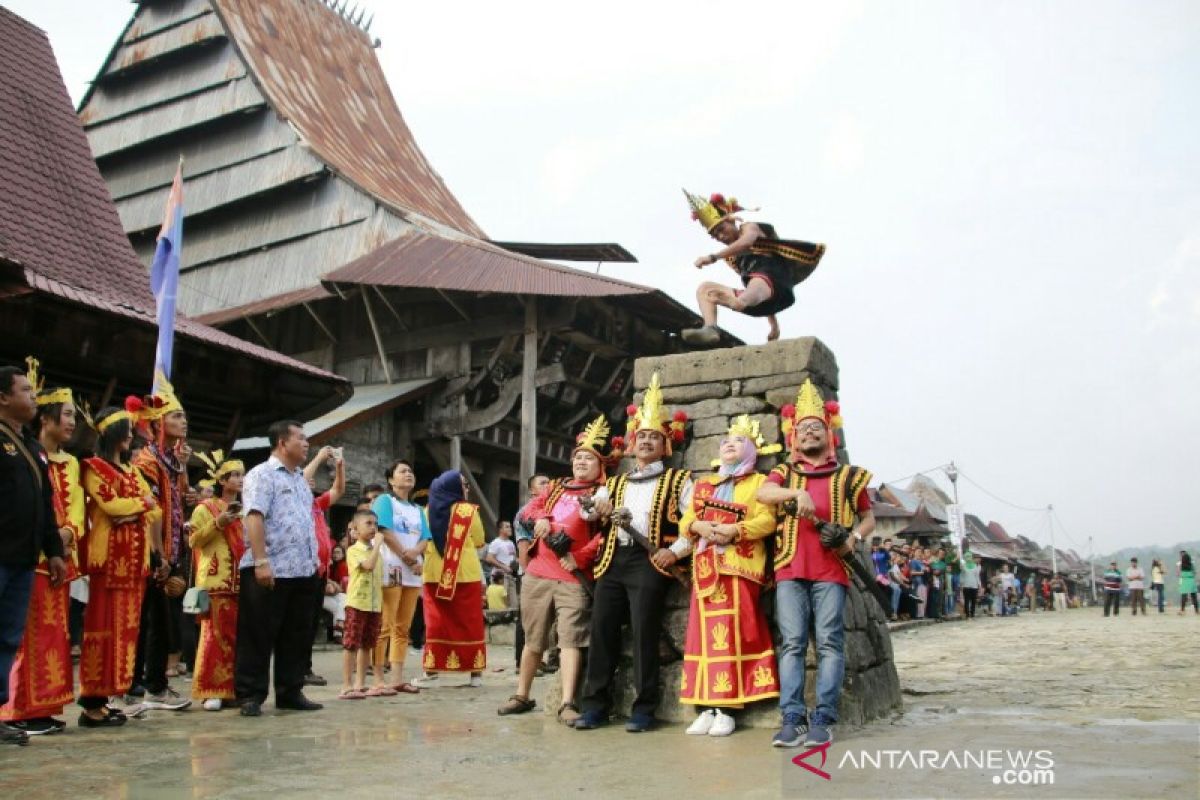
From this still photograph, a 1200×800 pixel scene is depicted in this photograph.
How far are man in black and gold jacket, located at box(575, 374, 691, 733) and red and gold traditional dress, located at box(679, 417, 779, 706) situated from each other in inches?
7.2

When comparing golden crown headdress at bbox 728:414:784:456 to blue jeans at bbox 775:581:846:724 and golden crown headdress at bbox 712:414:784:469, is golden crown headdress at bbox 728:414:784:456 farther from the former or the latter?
blue jeans at bbox 775:581:846:724

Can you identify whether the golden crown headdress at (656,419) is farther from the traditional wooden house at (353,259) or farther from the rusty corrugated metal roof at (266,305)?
the rusty corrugated metal roof at (266,305)

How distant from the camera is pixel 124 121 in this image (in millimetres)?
20875

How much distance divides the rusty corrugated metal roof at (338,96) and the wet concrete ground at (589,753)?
542 inches

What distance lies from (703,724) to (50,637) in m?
3.16

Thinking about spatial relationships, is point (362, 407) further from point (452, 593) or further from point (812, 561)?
point (812, 561)

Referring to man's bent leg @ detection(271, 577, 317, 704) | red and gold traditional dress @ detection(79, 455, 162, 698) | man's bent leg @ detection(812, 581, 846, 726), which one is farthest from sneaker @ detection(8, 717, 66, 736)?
man's bent leg @ detection(812, 581, 846, 726)

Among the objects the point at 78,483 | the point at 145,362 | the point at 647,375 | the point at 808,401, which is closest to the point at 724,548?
the point at 808,401

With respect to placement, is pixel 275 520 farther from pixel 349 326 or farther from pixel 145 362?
pixel 349 326

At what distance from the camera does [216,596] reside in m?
5.86

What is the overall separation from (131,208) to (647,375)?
18.3m

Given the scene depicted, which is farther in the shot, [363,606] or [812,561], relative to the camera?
[363,606]

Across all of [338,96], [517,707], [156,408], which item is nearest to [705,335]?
[517,707]

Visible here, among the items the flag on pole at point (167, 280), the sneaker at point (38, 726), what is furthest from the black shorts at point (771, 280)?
the flag on pole at point (167, 280)
